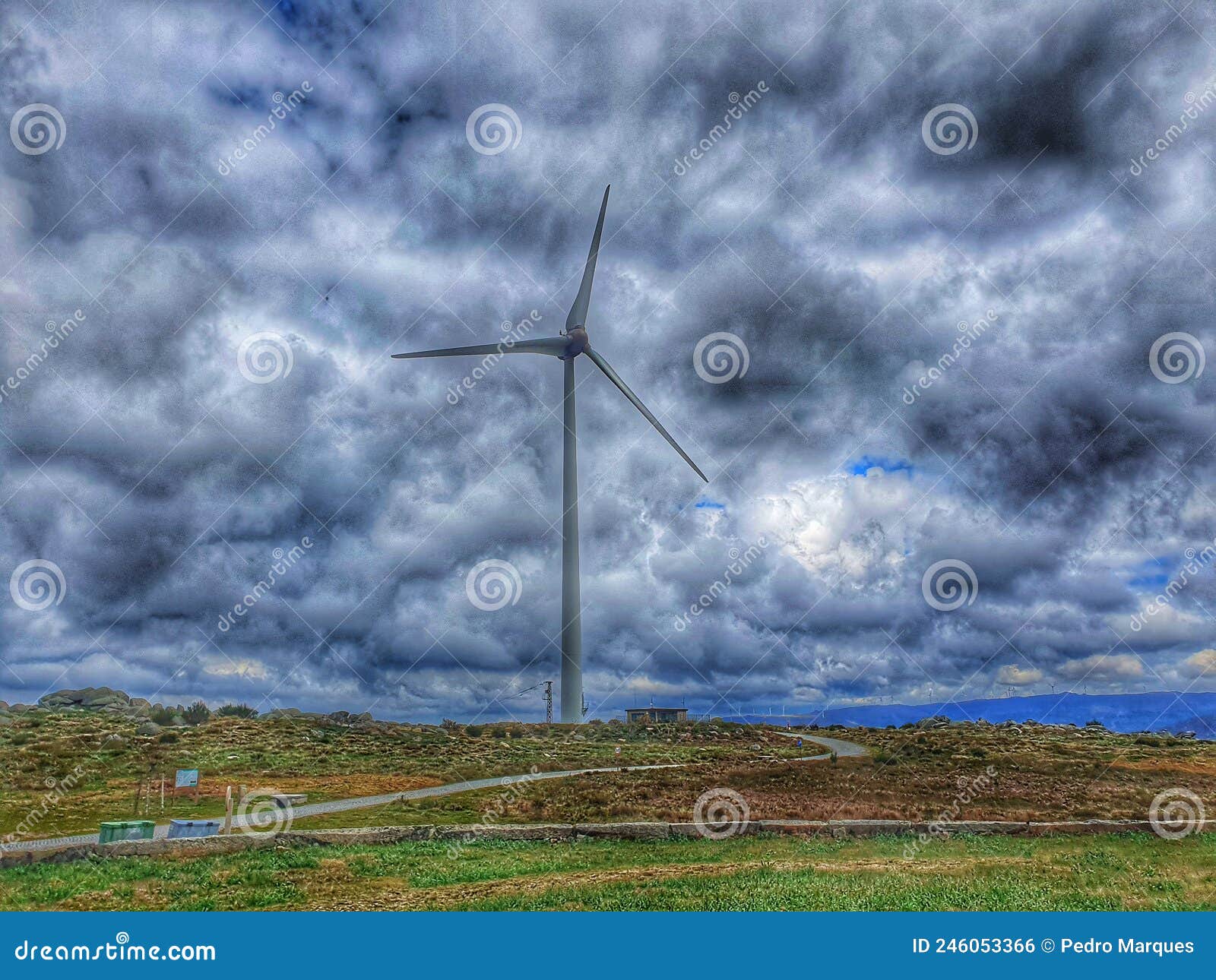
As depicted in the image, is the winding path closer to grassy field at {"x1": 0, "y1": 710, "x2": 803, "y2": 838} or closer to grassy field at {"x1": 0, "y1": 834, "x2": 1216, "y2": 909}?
grassy field at {"x1": 0, "y1": 710, "x2": 803, "y2": 838}

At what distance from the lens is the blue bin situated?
2630 cm

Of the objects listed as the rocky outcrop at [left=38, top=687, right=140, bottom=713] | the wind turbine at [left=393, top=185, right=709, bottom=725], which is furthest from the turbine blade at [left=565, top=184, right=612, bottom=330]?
the rocky outcrop at [left=38, top=687, right=140, bottom=713]

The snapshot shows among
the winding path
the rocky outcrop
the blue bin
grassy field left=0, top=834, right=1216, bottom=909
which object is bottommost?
grassy field left=0, top=834, right=1216, bottom=909

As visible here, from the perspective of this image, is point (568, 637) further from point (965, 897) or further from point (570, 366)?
point (965, 897)

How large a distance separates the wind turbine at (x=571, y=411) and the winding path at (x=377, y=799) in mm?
15632

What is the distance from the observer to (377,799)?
4047 centimetres

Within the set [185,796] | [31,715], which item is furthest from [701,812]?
[31,715]

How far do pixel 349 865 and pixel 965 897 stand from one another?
1752cm

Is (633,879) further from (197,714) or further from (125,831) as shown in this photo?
(197,714)

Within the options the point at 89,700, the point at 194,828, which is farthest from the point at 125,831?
the point at 89,700

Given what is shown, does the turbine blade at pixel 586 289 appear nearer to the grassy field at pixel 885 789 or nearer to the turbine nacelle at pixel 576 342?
the turbine nacelle at pixel 576 342

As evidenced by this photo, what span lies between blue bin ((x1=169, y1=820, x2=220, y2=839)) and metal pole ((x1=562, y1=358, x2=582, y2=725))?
4350 centimetres

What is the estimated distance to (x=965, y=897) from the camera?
22469 millimetres

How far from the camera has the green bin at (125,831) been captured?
991 inches
